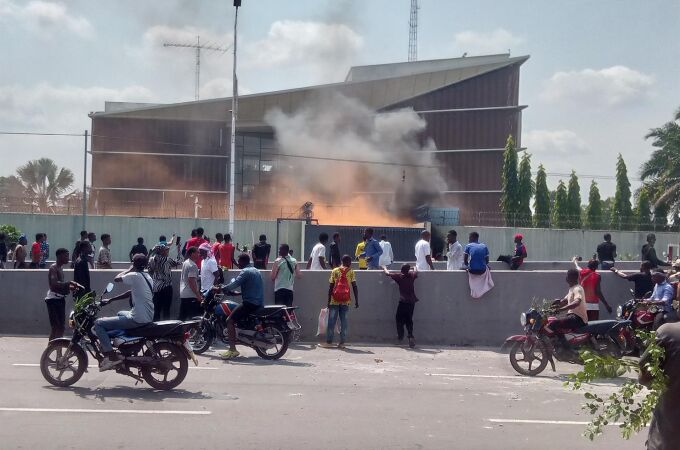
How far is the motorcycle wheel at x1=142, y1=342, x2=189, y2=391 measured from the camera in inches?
374

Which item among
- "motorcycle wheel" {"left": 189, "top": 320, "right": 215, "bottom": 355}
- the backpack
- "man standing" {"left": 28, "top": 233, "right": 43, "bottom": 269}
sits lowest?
→ "motorcycle wheel" {"left": 189, "top": 320, "right": 215, "bottom": 355}

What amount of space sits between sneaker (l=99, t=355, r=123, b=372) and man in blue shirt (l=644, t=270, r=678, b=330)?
7.70 metres

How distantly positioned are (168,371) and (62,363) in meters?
1.31

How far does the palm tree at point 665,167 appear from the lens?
130ft

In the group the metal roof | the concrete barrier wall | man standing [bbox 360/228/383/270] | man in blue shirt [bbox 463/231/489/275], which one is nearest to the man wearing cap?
man standing [bbox 360/228/383/270]

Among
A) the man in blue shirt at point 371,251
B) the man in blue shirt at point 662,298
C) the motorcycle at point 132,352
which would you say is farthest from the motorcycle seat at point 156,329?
the man in blue shirt at point 371,251

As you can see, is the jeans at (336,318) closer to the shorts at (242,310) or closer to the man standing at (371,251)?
the shorts at (242,310)

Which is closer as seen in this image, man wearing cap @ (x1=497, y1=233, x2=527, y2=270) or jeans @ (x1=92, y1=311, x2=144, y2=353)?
jeans @ (x1=92, y1=311, x2=144, y2=353)

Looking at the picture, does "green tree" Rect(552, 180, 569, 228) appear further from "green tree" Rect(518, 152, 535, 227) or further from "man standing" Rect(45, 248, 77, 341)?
"man standing" Rect(45, 248, 77, 341)

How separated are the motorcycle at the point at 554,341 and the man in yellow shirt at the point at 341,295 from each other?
10.5ft

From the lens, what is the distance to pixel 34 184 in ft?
183

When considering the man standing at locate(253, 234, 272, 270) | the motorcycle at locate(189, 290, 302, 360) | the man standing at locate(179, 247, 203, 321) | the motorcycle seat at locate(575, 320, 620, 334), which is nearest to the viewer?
the motorcycle seat at locate(575, 320, 620, 334)

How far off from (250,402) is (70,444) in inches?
94.3

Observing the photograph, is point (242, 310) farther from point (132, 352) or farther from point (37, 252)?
point (37, 252)
